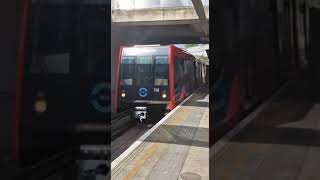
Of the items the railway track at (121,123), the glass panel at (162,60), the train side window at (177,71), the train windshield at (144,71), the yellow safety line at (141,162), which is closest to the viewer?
the yellow safety line at (141,162)

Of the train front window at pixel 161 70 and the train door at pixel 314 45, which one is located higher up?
Result: the train front window at pixel 161 70

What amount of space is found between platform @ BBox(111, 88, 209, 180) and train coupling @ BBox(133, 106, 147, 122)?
3.75 meters

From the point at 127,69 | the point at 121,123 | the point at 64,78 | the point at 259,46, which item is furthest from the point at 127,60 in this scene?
the point at 259,46

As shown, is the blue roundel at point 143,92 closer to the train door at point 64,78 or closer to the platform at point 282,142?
the platform at point 282,142

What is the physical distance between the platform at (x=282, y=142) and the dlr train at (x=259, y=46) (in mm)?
184

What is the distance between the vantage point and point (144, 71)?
52.9ft

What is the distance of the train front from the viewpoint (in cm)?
1603

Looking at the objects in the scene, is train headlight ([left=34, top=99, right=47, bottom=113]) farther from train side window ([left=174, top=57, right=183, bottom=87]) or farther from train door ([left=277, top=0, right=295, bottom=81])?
train side window ([left=174, top=57, right=183, bottom=87])

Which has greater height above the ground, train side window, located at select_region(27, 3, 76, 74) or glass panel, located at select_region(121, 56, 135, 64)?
glass panel, located at select_region(121, 56, 135, 64)

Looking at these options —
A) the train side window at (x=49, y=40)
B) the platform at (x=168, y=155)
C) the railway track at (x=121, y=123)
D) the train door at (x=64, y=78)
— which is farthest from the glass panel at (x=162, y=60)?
the train side window at (x=49, y=40)

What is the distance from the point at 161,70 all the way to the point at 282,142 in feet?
39.4

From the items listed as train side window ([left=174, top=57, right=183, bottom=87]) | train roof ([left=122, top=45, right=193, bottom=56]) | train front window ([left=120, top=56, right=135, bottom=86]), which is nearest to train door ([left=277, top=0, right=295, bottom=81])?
train roof ([left=122, top=45, right=193, bottom=56])

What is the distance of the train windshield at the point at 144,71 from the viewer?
16.1 meters

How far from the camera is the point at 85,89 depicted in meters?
4.30
